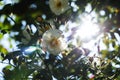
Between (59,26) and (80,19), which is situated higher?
(59,26)

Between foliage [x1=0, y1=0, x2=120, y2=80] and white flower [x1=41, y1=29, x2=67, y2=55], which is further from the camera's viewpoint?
white flower [x1=41, y1=29, x2=67, y2=55]

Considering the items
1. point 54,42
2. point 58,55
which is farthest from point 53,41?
point 58,55

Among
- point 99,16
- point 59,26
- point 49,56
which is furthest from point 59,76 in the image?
point 99,16

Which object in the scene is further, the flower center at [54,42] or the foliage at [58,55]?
the flower center at [54,42]

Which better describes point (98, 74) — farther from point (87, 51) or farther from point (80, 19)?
point (80, 19)

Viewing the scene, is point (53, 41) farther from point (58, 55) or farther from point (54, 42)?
point (58, 55)
